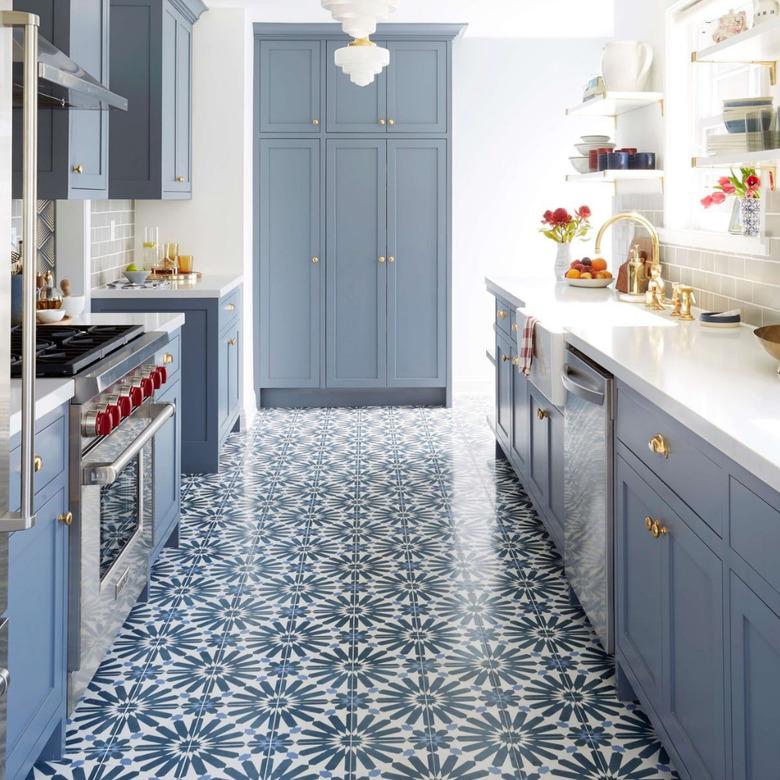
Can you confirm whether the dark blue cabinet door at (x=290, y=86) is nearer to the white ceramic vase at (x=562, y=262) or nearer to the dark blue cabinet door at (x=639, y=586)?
the white ceramic vase at (x=562, y=262)

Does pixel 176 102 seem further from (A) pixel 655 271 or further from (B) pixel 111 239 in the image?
(A) pixel 655 271

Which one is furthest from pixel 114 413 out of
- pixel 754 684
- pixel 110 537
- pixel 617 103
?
pixel 617 103

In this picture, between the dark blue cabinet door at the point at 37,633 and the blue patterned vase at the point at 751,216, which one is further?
the blue patterned vase at the point at 751,216

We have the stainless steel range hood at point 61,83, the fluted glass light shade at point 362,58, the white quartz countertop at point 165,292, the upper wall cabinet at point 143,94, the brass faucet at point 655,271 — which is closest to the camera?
the stainless steel range hood at point 61,83

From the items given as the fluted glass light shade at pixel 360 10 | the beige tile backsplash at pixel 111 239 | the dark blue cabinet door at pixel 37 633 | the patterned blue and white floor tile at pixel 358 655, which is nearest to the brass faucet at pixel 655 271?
the patterned blue and white floor tile at pixel 358 655

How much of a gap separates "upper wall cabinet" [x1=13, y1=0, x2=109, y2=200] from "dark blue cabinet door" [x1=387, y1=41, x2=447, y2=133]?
3.03 m

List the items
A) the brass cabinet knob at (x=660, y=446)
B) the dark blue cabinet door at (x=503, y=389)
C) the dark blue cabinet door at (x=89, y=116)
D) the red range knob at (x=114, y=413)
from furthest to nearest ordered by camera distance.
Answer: the dark blue cabinet door at (x=503, y=389)
the dark blue cabinet door at (x=89, y=116)
the red range knob at (x=114, y=413)
the brass cabinet knob at (x=660, y=446)

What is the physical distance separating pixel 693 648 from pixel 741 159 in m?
1.44

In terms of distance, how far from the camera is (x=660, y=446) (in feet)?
6.97

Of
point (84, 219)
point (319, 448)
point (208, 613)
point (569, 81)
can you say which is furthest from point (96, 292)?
point (569, 81)

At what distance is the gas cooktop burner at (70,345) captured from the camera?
2430mm

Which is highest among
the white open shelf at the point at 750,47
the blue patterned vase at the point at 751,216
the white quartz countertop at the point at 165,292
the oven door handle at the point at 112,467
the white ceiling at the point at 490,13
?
the white ceiling at the point at 490,13

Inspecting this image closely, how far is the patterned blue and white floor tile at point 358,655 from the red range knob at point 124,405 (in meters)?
0.73

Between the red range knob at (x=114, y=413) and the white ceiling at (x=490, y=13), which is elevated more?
the white ceiling at (x=490, y=13)
